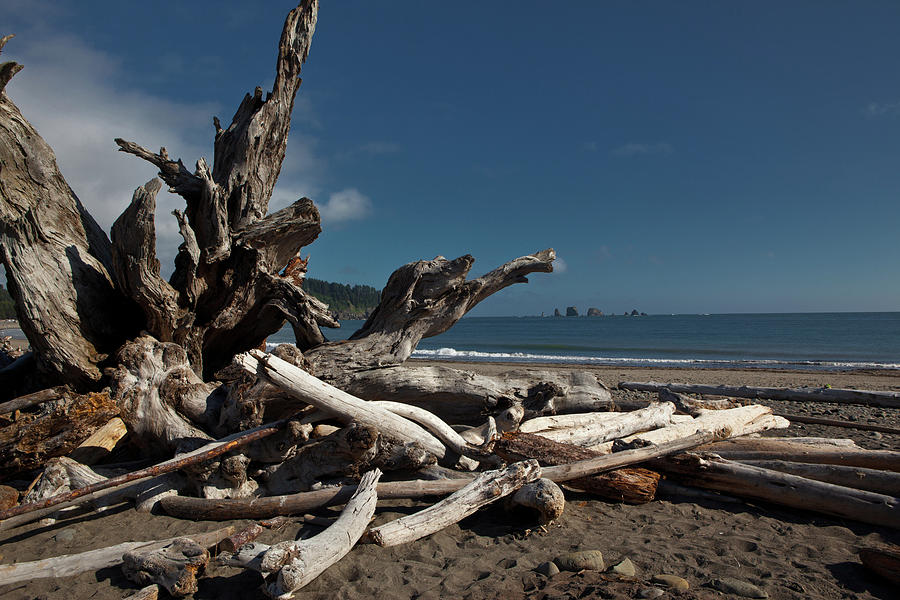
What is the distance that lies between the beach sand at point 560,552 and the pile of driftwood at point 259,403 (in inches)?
6.5

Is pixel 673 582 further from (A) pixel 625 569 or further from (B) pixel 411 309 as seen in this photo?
(B) pixel 411 309

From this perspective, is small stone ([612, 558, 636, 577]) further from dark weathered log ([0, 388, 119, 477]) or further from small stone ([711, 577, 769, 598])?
dark weathered log ([0, 388, 119, 477])

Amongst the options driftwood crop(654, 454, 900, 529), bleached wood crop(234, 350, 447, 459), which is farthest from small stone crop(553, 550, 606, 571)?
driftwood crop(654, 454, 900, 529)

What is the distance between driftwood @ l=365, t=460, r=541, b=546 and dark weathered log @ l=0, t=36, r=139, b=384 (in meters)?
4.03

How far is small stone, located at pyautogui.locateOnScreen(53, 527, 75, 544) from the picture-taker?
4.06 metres

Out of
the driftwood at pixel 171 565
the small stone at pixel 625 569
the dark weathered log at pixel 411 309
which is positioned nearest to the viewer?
the driftwood at pixel 171 565

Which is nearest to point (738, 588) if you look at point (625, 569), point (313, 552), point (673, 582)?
point (673, 582)

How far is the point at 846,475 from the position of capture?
4766mm

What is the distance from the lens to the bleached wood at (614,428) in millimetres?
5875

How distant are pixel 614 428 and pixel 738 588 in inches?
121

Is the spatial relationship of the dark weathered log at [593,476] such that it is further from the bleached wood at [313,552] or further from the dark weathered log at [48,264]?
the dark weathered log at [48,264]

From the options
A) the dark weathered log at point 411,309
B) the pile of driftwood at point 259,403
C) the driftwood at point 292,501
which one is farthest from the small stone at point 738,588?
the dark weathered log at point 411,309

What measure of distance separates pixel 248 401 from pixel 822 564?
16.8 ft

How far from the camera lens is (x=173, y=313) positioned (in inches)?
225
